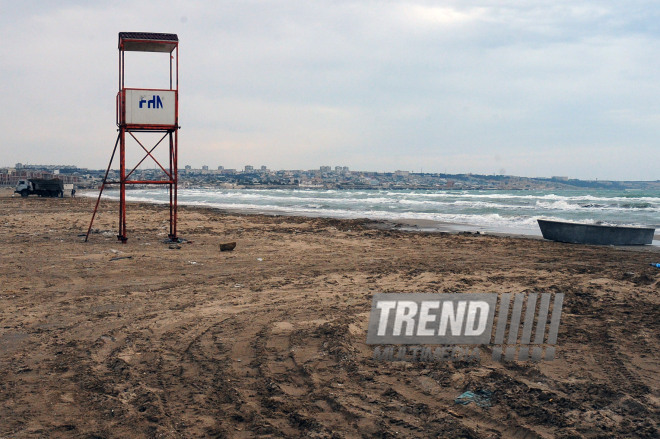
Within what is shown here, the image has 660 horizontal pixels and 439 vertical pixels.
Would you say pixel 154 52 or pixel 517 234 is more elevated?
pixel 154 52

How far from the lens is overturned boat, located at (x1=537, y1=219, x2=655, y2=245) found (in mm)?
16250

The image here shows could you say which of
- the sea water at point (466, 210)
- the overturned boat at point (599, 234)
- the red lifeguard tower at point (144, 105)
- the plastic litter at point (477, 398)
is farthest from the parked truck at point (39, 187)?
the plastic litter at point (477, 398)

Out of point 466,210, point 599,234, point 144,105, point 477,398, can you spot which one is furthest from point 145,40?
point 466,210

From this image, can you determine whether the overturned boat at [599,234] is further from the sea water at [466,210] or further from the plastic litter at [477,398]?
the plastic litter at [477,398]

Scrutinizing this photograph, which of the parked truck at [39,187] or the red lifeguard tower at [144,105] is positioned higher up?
the red lifeguard tower at [144,105]

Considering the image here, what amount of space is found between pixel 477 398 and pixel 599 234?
14.3 meters

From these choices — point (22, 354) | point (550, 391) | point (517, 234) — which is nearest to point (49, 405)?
point (22, 354)

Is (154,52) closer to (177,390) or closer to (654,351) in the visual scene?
(177,390)

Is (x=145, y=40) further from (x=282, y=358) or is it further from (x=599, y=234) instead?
(x=599, y=234)

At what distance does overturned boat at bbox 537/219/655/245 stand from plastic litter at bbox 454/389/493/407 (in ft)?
46.0

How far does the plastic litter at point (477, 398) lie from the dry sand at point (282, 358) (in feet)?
0.23

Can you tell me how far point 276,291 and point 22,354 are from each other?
399 cm

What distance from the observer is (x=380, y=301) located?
792 centimetres

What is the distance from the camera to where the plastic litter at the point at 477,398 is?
14.3ft
